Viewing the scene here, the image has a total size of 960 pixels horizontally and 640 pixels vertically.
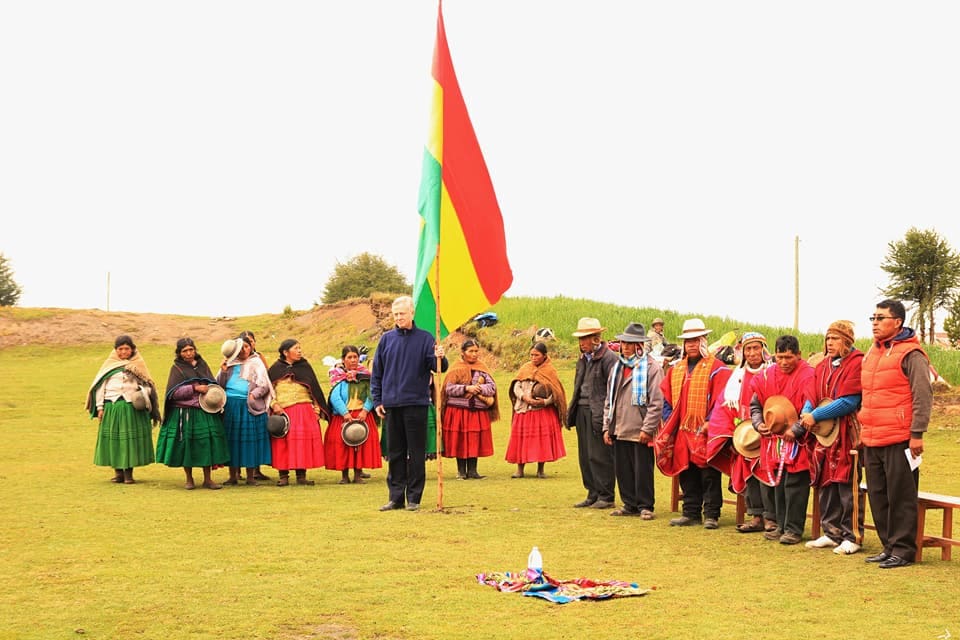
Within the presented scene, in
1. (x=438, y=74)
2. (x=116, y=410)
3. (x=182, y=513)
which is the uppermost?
(x=438, y=74)

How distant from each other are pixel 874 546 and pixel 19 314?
47.4 metres

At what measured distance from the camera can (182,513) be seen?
11.8m

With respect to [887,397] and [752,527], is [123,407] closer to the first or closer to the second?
[752,527]

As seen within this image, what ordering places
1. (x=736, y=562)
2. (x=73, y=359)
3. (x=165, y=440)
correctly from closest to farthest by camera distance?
(x=736, y=562)
(x=165, y=440)
(x=73, y=359)

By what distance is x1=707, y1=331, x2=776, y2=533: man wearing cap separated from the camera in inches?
408

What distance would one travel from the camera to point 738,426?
1027cm

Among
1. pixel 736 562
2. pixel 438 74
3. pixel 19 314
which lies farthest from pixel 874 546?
pixel 19 314

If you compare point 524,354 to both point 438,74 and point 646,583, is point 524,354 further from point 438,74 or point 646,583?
point 646,583

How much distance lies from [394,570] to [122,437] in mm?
7227

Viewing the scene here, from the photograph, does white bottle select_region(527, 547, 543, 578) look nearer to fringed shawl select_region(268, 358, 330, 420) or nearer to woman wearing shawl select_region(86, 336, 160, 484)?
fringed shawl select_region(268, 358, 330, 420)

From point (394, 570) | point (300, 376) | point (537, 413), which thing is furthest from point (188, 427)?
point (394, 570)

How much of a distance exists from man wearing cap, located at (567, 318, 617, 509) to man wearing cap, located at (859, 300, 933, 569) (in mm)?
3737

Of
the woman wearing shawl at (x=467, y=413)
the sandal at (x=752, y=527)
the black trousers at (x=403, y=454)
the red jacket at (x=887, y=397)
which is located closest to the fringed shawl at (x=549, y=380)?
the woman wearing shawl at (x=467, y=413)

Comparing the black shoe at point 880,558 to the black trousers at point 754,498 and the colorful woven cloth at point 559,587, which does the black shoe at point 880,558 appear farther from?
the colorful woven cloth at point 559,587
